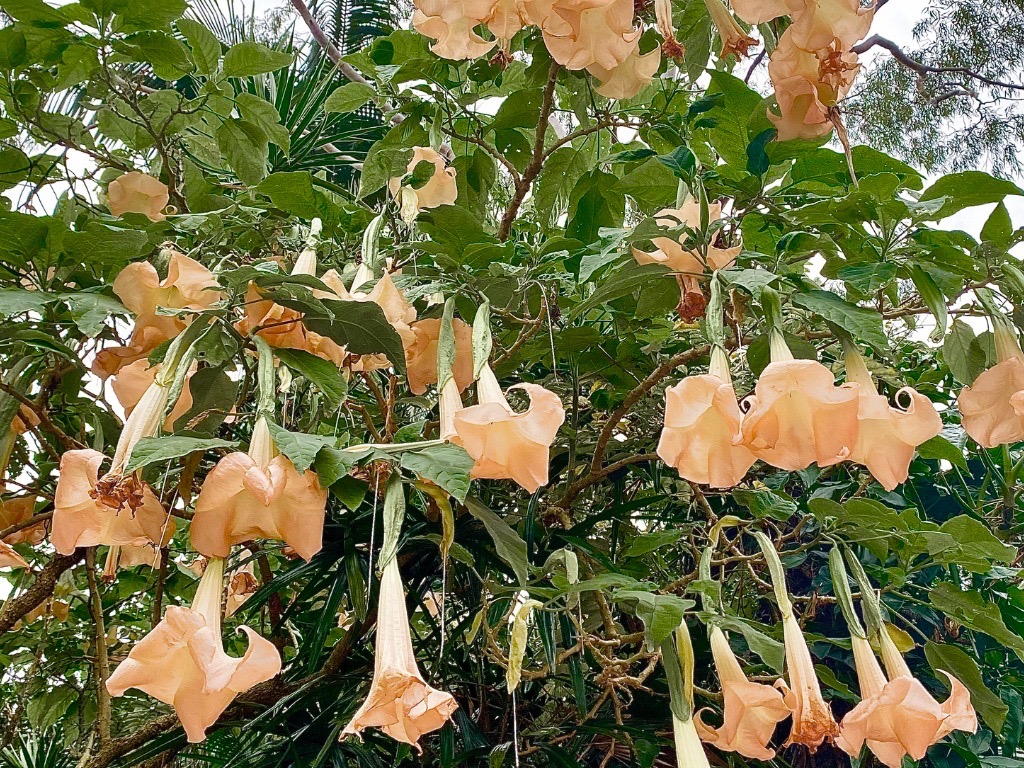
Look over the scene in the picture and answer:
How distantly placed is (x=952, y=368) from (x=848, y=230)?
0.16m

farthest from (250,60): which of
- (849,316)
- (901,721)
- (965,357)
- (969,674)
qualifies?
(969,674)

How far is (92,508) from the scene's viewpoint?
2.01ft

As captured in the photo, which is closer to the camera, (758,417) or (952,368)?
(758,417)

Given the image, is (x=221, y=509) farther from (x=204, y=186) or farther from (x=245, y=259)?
(x=204, y=186)

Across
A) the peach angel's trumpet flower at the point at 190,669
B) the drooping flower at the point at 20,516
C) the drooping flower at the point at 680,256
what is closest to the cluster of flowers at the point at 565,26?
the drooping flower at the point at 680,256

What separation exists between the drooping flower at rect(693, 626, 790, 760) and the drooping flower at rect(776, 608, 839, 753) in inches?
0.8

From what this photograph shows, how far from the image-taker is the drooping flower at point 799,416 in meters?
0.58

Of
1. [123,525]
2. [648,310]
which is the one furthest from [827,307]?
[123,525]

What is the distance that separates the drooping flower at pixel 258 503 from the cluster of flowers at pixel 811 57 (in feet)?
1.54

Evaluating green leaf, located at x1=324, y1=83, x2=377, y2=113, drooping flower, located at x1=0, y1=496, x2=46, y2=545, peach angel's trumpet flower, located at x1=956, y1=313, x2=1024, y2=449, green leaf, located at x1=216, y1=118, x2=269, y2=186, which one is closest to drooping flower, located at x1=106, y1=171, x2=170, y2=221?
green leaf, located at x1=216, y1=118, x2=269, y2=186

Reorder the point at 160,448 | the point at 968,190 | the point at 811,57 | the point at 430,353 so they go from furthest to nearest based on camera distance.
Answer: the point at 430,353
the point at 968,190
the point at 811,57
the point at 160,448

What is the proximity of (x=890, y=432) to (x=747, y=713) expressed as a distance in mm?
288

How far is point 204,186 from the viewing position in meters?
1.17

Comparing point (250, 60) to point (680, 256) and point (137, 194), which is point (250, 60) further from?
point (680, 256)
